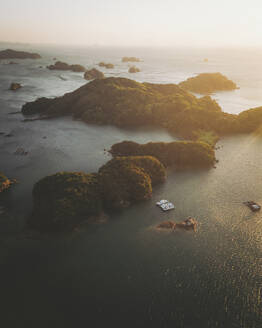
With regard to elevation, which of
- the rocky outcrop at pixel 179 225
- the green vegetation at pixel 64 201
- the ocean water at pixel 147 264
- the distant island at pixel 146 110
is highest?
the distant island at pixel 146 110

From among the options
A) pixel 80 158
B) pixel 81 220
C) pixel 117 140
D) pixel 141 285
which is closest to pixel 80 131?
pixel 117 140

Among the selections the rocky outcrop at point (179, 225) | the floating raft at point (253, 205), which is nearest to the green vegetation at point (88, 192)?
the rocky outcrop at point (179, 225)

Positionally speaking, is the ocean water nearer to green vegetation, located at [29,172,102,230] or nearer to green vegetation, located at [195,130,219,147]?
green vegetation, located at [29,172,102,230]

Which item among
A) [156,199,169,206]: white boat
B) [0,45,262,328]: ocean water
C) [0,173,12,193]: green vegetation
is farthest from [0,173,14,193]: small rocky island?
[156,199,169,206]: white boat

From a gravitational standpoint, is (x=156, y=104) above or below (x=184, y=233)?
above

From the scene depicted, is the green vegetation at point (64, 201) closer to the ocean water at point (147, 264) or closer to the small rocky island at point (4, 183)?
the ocean water at point (147, 264)

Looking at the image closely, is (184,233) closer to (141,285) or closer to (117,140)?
(141,285)
